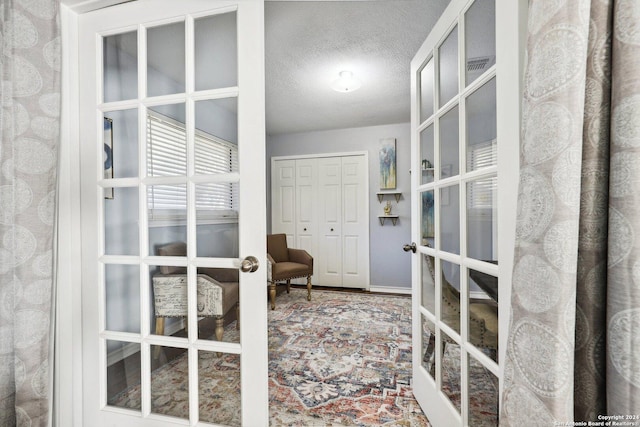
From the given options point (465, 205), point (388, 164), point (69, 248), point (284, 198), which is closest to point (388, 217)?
point (388, 164)

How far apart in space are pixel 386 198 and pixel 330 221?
3.11 ft

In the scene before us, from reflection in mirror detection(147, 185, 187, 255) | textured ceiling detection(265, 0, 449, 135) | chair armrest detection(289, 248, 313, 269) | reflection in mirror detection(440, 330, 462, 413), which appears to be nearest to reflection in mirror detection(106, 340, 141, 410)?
reflection in mirror detection(147, 185, 187, 255)

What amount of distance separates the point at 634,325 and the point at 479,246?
57 cm

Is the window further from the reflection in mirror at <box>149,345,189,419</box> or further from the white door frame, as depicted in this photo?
the reflection in mirror at <box>149,345,189,419</box>

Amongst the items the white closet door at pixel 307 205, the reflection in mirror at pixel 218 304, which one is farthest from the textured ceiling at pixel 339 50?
the white closet door at pixel 307 205

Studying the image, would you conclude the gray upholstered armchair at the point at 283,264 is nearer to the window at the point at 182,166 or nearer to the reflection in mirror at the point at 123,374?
the reflection in mirror at the point at 123,374

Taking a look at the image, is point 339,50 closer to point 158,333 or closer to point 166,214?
point 166,214

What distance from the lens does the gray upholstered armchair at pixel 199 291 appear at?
1.13m

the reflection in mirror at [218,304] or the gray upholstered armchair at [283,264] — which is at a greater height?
the reflection in mirror at [218,304]

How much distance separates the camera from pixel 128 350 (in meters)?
1.24

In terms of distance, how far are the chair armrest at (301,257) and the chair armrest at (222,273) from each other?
284 centimetres

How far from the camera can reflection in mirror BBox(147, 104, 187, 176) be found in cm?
117

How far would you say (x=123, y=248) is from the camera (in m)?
1.25

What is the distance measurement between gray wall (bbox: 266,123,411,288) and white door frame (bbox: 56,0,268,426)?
142 inches
